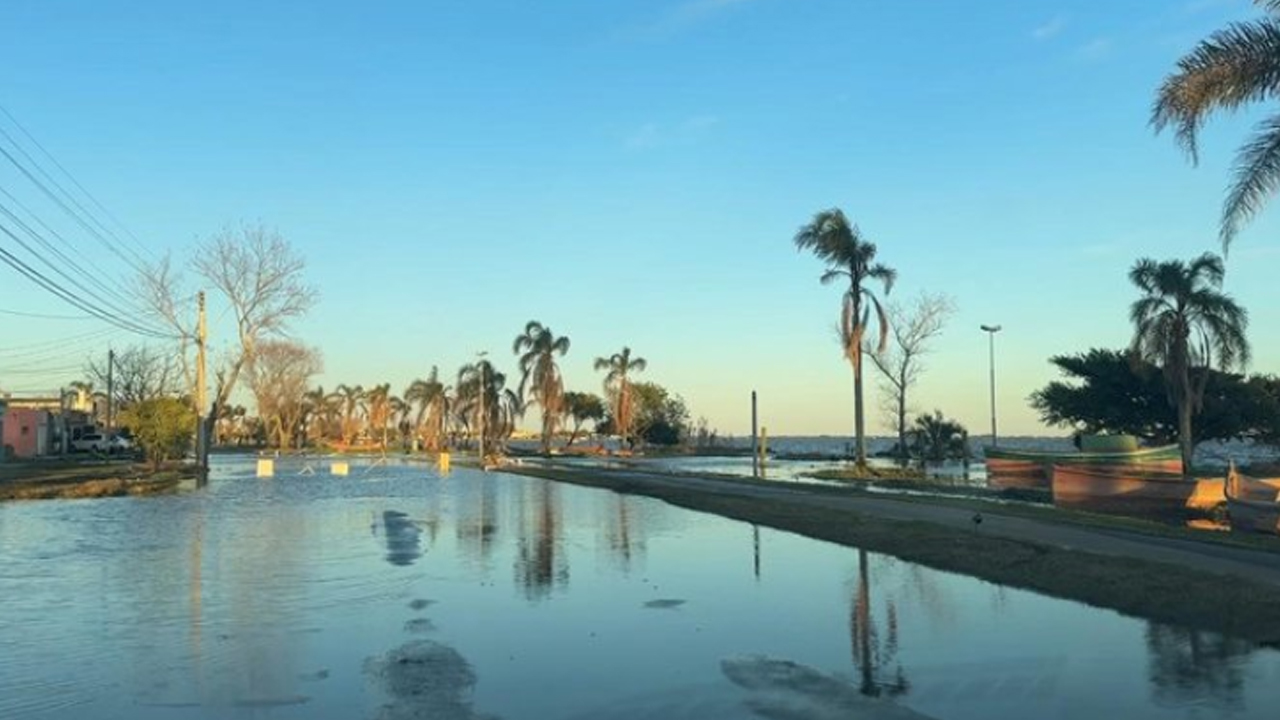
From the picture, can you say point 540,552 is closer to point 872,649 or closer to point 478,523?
point 478,523

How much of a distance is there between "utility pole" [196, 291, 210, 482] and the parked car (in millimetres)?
25249

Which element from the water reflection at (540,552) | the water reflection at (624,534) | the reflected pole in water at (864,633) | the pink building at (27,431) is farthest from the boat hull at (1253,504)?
the pink building at (27,431)

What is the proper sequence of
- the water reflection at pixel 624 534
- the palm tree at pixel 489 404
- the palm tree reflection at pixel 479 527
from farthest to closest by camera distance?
the palm tree at pixel 489 404
the palm tree reflection at pixel 479 527
the water reflection at pixel 624 534

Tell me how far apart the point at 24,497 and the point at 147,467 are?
62.4 feet

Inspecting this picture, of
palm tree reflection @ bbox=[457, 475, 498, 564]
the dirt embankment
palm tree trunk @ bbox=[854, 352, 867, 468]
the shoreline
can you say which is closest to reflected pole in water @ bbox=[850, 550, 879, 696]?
the shoreline

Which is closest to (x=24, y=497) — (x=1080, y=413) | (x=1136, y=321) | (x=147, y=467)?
(x=147, y=467)

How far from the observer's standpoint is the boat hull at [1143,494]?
93.2ft

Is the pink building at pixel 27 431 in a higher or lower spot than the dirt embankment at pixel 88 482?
higher

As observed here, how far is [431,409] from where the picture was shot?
125m

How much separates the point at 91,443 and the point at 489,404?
3405cm

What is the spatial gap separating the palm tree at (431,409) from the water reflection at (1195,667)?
4292 inches

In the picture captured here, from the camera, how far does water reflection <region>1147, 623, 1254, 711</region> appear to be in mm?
7832

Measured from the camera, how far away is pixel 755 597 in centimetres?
1270

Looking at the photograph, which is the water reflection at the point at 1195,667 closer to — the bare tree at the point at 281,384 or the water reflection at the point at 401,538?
the water reflection at the point at 401,538
